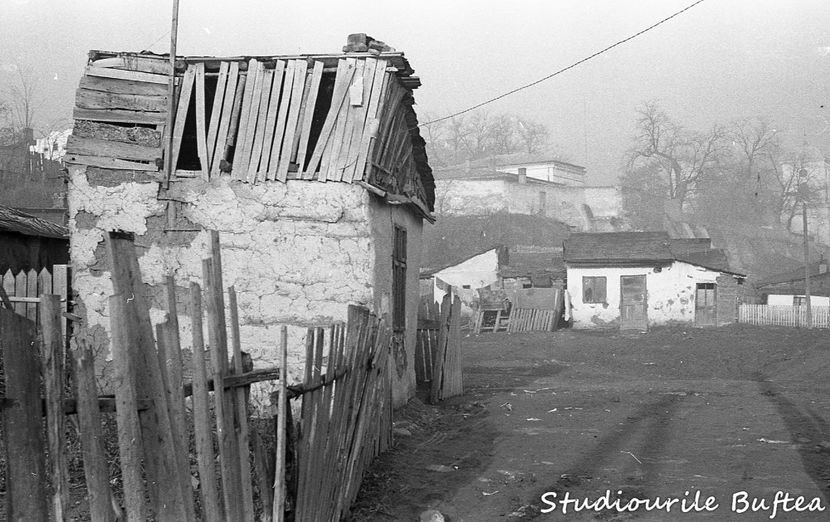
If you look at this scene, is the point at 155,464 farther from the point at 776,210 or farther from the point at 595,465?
the point at 776,210

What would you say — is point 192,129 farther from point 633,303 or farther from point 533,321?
point 633,303

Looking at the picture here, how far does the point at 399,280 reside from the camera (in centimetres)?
1248

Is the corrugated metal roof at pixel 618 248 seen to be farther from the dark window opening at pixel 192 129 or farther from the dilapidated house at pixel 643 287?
the dark window opening at pixel 192 129

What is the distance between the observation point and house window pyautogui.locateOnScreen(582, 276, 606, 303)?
36156 millimetres

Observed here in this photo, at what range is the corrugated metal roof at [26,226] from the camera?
14695mm

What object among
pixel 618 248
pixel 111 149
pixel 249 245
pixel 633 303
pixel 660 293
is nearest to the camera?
pixel 249 245

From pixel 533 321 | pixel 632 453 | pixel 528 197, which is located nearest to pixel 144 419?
pixel 632 453

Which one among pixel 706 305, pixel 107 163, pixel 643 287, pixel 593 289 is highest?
pixel 107 163

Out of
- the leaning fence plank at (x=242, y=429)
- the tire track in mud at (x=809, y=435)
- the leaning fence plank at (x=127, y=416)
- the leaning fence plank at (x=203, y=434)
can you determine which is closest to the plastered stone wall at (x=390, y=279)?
the tire track in mud at (x=809, y=435)

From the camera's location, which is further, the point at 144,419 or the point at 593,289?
the point at 593,289

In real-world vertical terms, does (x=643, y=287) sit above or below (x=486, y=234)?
below

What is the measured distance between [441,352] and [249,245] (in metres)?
4.42

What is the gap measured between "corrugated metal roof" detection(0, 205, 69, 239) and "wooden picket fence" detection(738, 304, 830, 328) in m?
28.8

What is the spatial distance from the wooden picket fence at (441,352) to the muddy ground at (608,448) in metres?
0.37
